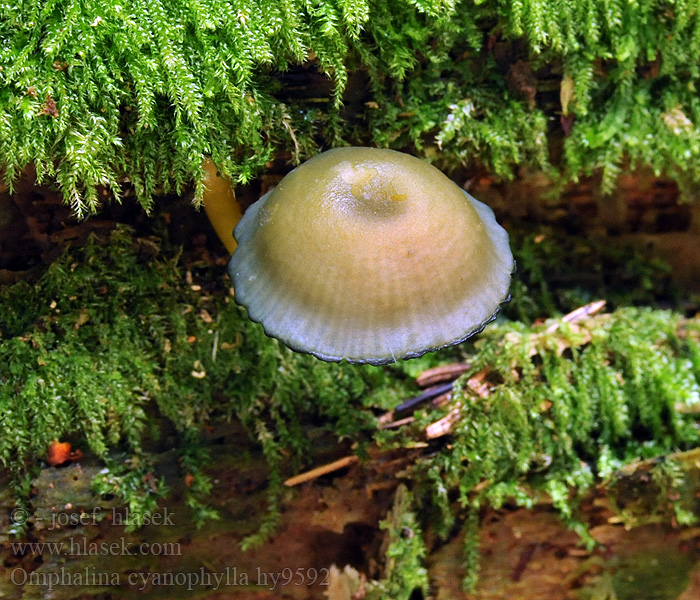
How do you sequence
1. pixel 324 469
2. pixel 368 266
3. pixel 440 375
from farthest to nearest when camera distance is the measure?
pixel 440 375, pixel 324 469, pixel 368 266

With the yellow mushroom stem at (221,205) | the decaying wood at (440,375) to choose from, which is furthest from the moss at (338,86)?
the decaying wood at (440,375)

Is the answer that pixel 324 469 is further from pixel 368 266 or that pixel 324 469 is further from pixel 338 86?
pixel 338 86

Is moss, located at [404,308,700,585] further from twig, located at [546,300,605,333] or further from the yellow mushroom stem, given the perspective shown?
the yellow mushroom stem

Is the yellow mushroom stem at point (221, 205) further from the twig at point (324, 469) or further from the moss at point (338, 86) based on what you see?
the twig at point (324, 469)

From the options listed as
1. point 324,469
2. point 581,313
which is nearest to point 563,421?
point 581,313

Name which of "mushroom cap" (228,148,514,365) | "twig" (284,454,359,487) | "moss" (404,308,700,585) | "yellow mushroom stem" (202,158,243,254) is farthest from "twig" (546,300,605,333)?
"yellow mushroom stem" (202,158,243,254)
